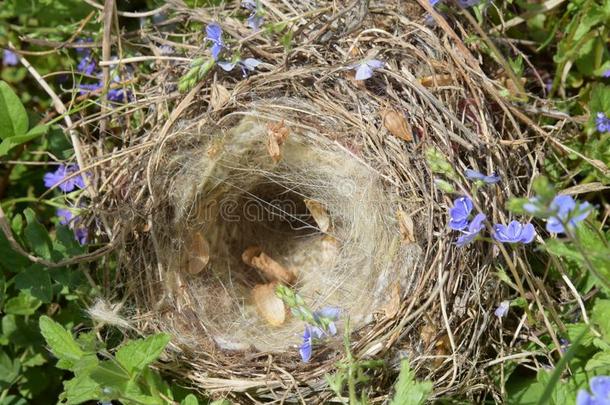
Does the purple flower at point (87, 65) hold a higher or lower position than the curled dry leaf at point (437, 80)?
Answer: lower

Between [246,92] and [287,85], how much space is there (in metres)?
0.12

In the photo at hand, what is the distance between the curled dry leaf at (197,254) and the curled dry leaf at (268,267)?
0.23 m

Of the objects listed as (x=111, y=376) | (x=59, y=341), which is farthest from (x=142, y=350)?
(x=59, y=341)

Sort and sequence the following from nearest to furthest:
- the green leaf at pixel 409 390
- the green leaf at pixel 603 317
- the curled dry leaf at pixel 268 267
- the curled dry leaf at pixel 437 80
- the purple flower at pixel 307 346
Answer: the green leaf at pixel 409 390 → the green leaf at pixel 603 317 → the purple flower at pixel 307 346 → the curled dry leaf at pixel 437 80 → the curled dry leaf at pixel 268 267

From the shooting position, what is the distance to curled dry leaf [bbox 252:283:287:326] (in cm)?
232

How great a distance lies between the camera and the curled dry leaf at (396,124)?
79.7 inches

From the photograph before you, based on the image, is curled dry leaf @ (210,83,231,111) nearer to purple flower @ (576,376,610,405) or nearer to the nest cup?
the nest cup

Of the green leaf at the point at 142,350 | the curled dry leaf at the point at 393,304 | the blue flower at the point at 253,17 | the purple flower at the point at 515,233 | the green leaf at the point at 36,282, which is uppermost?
the blue flower at the point at 253,17

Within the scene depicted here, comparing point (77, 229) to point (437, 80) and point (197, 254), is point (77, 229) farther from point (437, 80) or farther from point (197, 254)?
point (437, 80)

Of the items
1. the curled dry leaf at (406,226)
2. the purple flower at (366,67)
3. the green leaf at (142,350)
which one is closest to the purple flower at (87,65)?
the purple flower at (366,67)

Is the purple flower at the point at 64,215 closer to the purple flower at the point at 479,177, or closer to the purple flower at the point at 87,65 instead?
the purple flower at the point at 87,65

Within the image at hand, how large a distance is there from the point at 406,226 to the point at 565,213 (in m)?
0.50

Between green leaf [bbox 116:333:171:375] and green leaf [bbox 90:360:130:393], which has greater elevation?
green leaf [bbox 116:333:171:375]

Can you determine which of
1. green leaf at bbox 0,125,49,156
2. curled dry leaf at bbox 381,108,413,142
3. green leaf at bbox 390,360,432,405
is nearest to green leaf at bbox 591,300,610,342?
green leaf at bbox 390,360,432,405
